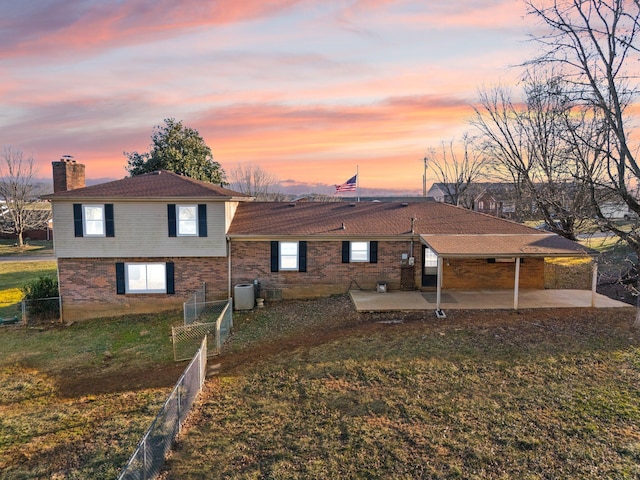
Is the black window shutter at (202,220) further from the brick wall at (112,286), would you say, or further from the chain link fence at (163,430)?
the chain link fence at (163,430)

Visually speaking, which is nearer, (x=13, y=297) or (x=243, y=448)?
(x=243, y=448)

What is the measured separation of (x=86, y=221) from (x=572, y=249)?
18828 mm

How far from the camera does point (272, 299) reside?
16844 millimetres

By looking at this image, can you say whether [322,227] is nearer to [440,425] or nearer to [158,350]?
[158,350]

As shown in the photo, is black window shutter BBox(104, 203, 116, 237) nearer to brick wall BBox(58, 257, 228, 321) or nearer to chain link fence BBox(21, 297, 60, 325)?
brick wall BBox(58, 257, 228, 321)

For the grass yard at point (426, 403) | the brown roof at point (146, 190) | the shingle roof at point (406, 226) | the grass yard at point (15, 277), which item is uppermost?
the brown roof at point (146, 190)

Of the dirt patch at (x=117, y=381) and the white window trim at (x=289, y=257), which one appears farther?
the white window trim at (x=289, y=257)

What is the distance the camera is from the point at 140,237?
53.4 feet

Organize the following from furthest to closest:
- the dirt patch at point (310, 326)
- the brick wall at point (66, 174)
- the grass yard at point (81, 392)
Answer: the brick wall at point (66, 174) < the dirt patch at point (310, 326) < the grass yard at point (81, 392)

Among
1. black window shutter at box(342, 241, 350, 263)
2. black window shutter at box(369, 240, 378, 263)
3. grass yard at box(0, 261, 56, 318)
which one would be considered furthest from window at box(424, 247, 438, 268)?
grass yard at box(0, 261, 56, 318)

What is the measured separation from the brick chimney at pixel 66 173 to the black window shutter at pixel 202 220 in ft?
26.9

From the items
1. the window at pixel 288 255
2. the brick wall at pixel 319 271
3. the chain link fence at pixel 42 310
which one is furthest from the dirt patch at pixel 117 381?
the chain link fence at pixel 42 310

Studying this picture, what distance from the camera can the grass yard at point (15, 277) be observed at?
62.6 ft

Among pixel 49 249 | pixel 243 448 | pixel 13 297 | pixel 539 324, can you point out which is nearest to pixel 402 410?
pixel 243 448
